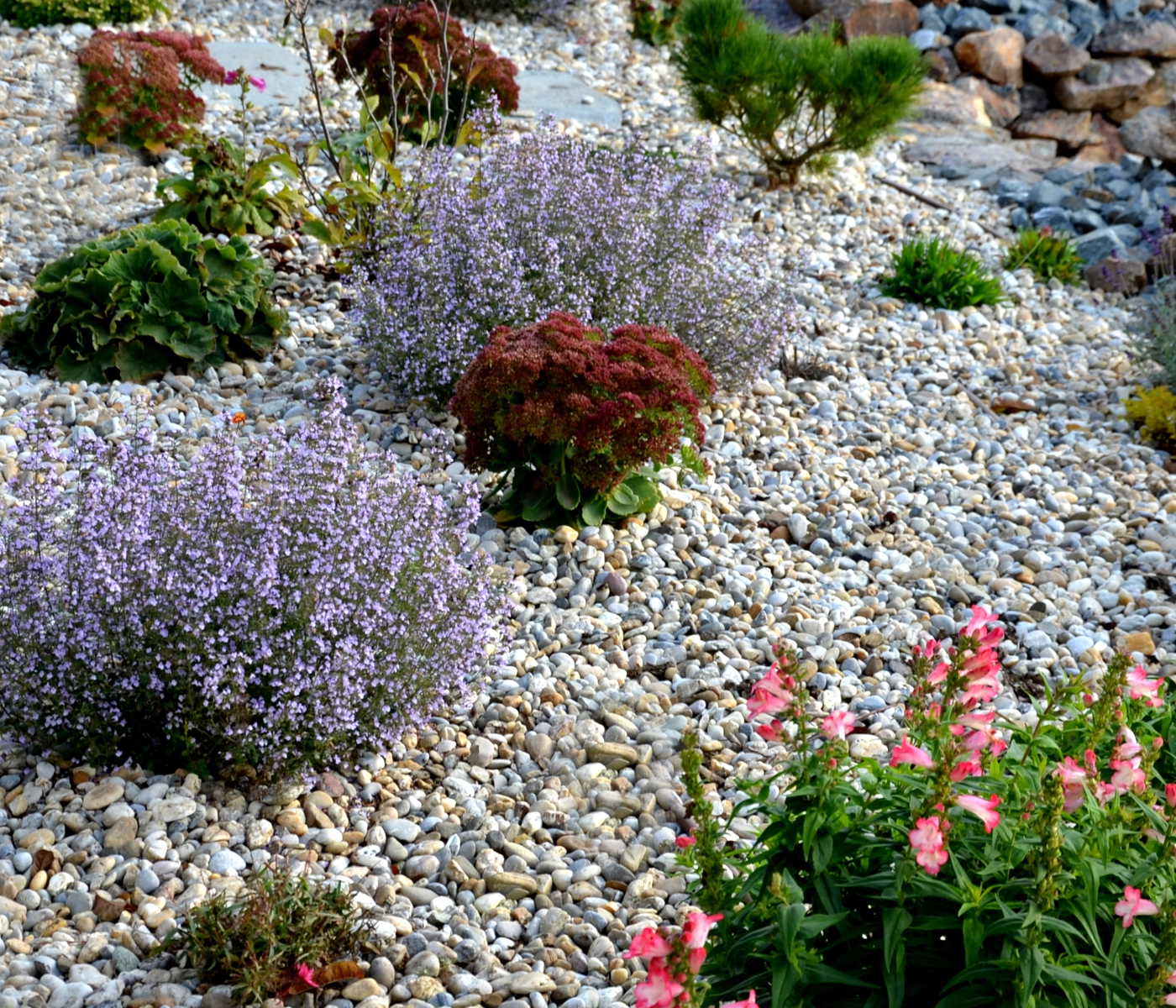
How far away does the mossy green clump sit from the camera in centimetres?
570

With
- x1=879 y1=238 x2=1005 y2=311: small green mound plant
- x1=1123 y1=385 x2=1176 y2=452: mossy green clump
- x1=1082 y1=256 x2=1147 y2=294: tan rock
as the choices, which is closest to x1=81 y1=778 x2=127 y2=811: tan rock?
x1=1123 y1=385 x2=1176 y2=452: mossy green clump

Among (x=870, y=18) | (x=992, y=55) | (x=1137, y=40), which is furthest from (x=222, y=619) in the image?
(x=1137, y=40)

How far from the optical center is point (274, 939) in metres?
2.52

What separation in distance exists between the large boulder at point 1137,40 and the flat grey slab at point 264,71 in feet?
24.8

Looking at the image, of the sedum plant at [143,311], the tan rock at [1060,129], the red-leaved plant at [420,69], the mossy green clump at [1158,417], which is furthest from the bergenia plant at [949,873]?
the tan rock at [1060,129]

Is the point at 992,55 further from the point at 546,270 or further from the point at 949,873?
the point at 949,873

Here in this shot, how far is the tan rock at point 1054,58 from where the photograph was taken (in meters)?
11.3

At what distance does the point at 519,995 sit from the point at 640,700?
1.20 m

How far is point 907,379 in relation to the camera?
6.06 meters

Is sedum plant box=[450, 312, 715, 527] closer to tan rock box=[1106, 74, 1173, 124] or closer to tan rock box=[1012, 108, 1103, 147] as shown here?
tan rock box=[1012, 108, 1103, 147]

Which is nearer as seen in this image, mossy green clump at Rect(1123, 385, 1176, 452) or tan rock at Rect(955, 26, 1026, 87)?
mossy green clump at Rect(1123, 385, 1176, 452)

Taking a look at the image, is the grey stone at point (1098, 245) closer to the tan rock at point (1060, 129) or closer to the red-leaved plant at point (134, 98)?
the tan rock at point (1060, 129)

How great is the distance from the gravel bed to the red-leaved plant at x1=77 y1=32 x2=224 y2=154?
0.17 m

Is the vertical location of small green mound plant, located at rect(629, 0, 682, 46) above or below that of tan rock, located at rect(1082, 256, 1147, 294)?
above
